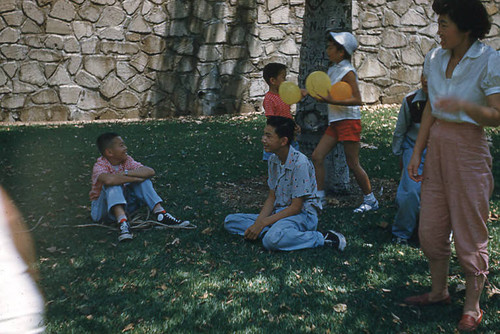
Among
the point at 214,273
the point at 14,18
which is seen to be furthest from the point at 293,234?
the point at 14,18

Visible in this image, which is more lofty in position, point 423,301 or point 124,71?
point 124,71

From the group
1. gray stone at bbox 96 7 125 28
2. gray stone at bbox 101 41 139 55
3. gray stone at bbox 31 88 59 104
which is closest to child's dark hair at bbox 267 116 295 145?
gray stone at bbox 101 41 139 55

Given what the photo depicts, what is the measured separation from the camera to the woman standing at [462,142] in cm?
264

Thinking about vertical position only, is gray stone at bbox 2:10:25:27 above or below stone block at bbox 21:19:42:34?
above

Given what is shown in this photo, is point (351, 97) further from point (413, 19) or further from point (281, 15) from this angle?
point (413, 19)

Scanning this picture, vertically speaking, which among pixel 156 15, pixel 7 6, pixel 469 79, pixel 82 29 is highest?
pixel 7 6

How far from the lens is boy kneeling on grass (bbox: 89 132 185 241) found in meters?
4.46

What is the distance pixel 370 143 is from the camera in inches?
315

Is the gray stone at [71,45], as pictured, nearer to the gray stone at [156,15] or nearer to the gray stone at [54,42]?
the gray stone at [54,42]

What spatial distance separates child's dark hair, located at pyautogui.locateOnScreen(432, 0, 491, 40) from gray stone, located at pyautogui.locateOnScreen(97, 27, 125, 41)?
8881 millimetres

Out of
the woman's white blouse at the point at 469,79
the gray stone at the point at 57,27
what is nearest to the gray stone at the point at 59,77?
the gray stone at the point at 57,27

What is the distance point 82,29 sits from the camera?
10.3 m

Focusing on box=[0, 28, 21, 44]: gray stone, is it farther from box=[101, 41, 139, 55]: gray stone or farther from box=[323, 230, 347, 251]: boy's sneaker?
box=[323, 230, 347, 251]: boy's sneaker

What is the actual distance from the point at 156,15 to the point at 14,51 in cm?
301
